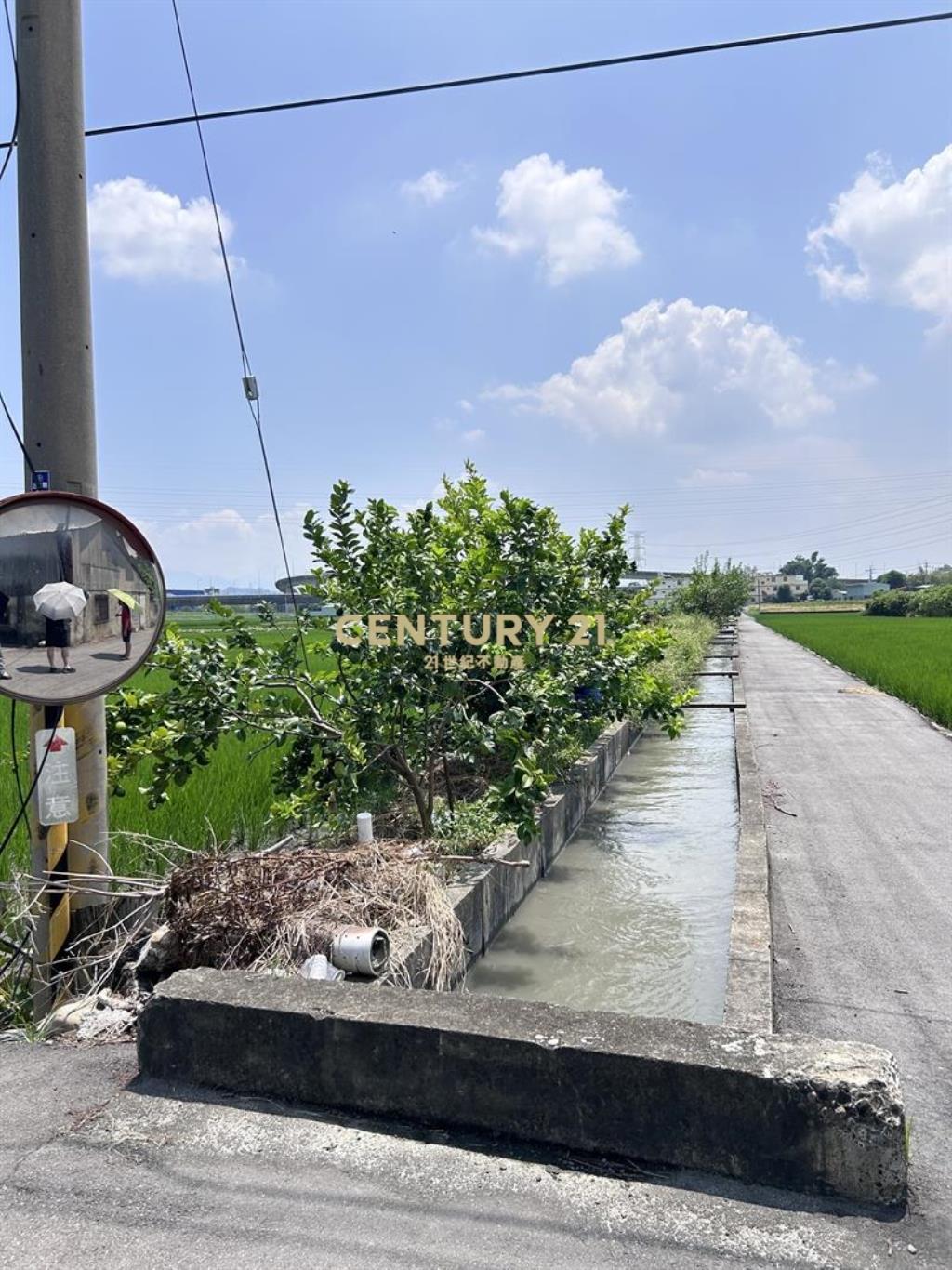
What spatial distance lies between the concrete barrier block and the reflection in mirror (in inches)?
43.4

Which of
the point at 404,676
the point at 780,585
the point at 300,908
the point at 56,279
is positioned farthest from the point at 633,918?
the point at 780,585

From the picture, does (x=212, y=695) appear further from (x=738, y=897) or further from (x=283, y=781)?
(x=738, y=897)

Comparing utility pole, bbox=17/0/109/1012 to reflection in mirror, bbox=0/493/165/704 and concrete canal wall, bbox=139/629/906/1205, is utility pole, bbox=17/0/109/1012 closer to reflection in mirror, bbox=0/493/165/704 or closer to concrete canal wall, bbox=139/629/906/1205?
reflection in mirror, bbox=0/493/165/704

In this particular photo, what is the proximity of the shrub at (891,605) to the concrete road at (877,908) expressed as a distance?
5745 centimetres

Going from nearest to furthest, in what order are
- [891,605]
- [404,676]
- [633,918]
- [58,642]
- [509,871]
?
[58,642] → [404,676] → [509,871] → [633,918] → [891,605]

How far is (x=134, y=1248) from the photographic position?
1938 mm

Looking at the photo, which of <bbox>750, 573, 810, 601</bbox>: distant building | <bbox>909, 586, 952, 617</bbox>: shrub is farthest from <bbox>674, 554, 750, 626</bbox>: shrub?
<bbox>750, 573, 810, 601</bbox>: distant building

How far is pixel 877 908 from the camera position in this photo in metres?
4.84

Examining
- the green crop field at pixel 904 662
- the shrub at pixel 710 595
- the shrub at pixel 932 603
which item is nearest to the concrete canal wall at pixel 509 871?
the green crop field at pixel 904 662

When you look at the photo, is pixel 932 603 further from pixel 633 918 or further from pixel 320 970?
pixel 320 970

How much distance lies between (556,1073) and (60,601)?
2.19 meters

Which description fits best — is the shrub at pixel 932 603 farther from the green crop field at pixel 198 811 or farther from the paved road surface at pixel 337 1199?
the paved road surface at pixel 337 1199

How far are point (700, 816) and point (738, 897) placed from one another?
3.16m

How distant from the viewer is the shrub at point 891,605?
62.8 m
